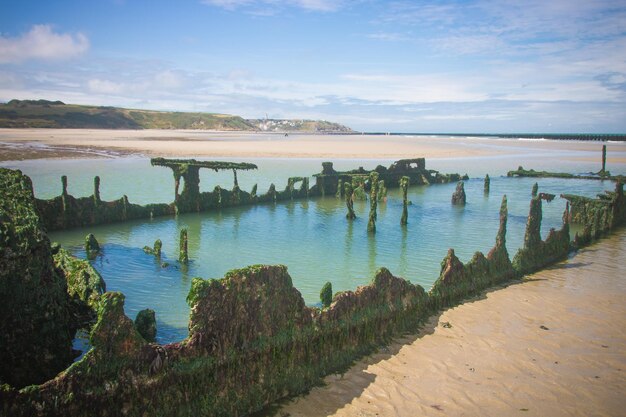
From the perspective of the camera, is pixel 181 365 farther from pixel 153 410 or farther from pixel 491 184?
pixel 491 184

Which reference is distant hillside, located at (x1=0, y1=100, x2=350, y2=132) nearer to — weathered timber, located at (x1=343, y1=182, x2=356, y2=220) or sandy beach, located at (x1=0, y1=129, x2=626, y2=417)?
Answer: weathered timber, located at (x1=343, y1=182, x2=356, y2=220)

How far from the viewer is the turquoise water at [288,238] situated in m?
15.6

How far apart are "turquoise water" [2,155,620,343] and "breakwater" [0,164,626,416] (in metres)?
4.31

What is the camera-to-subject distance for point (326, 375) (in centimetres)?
855

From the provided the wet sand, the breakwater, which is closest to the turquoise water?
the wet sand

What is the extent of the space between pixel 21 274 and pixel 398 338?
7304 mm

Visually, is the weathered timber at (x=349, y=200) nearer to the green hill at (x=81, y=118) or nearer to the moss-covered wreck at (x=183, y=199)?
the moss-covered wreck at (x=183, y=199)

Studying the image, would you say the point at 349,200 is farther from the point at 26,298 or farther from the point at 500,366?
the point at 26,298

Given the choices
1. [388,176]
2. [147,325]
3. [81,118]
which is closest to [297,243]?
[147,325]

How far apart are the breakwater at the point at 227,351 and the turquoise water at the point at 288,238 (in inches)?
170

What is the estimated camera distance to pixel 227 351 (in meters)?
7.08

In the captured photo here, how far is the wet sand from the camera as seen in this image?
8023 millimetres

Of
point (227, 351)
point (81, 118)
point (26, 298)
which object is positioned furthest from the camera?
point (81, 118)

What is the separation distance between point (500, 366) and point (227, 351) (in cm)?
574
